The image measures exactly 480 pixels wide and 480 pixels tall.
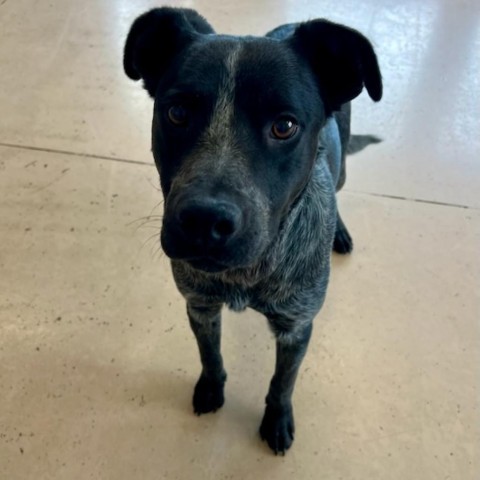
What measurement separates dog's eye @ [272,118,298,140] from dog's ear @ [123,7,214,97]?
0.33 m

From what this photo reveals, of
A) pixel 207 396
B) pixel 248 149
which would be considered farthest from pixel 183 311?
pixel 248 149

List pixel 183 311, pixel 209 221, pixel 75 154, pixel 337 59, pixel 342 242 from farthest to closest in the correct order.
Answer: pixel 75 154, pixel 342 242, pixel 183 311, pixel 337 59, pixel 209 221

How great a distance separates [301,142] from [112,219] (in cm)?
141

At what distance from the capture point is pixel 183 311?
234 centimetres

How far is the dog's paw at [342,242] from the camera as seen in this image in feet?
8.24

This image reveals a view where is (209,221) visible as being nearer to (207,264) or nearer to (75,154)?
(207,264)

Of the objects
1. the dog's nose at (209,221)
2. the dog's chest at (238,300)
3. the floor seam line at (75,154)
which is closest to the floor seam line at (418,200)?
the floor seam line at (75,154)

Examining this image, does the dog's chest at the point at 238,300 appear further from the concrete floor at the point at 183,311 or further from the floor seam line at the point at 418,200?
the floor seam line at the point at 418,200

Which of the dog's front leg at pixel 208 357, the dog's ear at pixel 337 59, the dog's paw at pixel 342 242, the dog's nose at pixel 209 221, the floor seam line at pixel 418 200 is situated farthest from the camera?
the floor seam line at pixel 418 200

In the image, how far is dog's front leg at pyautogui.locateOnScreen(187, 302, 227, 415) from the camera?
1.84m

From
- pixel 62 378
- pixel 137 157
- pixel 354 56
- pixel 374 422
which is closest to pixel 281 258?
pixel 354 56

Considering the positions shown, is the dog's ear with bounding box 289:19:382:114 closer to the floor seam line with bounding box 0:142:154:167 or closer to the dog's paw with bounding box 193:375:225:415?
the dog's paw with bounding box 193:375:225:415

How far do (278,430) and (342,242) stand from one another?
87cm

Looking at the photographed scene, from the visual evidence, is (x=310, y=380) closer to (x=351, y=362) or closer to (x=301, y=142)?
(x=351, y=362)
